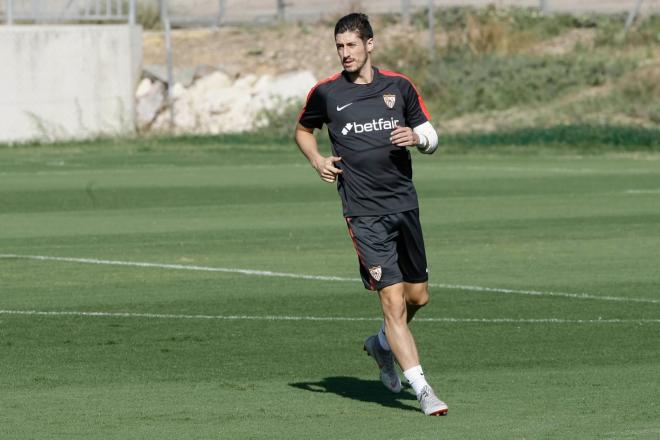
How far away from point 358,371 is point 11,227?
32.9ft

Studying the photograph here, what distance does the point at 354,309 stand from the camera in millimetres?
12797

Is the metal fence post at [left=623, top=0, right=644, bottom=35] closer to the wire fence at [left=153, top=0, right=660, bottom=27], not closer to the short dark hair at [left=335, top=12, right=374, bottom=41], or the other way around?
the wire fence at [left=153, top=0, right=660, bottom=27]

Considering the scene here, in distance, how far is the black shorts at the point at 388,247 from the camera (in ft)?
29.8

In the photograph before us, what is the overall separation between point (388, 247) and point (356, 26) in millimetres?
1226

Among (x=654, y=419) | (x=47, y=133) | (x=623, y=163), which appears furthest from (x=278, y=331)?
(x=47, y=133)

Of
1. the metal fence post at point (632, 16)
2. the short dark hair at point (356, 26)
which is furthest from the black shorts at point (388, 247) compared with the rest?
the metal fence post at point (632, 16)

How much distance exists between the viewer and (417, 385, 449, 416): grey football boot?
339 inches

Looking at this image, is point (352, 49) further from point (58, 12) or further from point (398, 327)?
point (58, 12)

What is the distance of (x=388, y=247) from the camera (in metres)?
9.16

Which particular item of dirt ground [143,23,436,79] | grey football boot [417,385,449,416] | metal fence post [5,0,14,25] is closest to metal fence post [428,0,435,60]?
dirt ground [143,23,436,79]

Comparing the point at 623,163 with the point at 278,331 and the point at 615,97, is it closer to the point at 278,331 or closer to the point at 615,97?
the point at 615,97

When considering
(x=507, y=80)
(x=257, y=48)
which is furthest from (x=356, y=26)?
(x=257, y=48)

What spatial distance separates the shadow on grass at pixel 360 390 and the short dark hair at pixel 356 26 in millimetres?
2018

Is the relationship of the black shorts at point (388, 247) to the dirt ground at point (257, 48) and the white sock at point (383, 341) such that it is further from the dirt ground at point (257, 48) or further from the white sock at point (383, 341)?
the dirt ground at point (257, 48)
